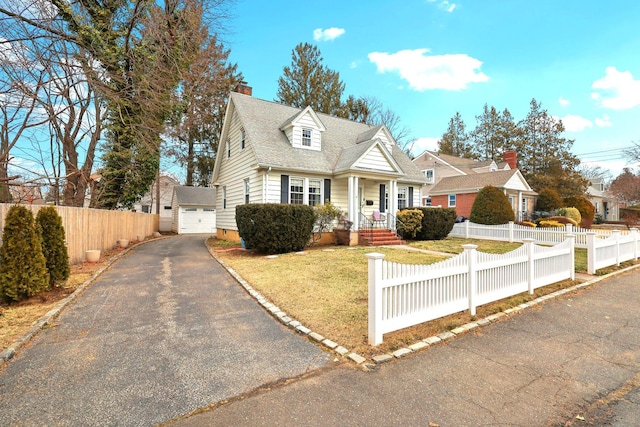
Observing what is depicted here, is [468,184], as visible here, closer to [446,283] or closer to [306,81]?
[306,81]

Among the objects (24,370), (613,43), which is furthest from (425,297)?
(613,43)

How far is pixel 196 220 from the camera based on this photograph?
2845 cm

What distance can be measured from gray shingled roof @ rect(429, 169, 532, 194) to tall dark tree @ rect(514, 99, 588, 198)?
1119 centimetres

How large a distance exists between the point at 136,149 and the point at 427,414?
18.9 meters

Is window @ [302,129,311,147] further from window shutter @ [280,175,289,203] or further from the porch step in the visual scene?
the porch step

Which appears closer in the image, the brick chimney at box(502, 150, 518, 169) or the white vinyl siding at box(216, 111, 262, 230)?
the white vinyl siding at box(216, 111, 262, 230)

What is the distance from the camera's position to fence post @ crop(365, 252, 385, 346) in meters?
3.78

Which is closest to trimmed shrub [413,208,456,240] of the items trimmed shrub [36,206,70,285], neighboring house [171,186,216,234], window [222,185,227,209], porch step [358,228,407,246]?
porch step [358,228,407,246]

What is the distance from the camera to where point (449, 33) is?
13.6 meters

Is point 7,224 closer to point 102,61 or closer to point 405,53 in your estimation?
point 102,61

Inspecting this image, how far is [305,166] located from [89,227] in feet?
28.6

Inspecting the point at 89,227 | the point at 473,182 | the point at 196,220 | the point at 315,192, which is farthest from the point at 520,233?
the point at 196,220

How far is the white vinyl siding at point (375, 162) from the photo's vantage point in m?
14.6

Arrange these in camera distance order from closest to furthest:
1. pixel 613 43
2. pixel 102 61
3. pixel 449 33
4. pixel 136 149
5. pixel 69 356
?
pixel 69 356
pixel 102 61
pixel 613 43
pixel 449 33
pixel 136 149
